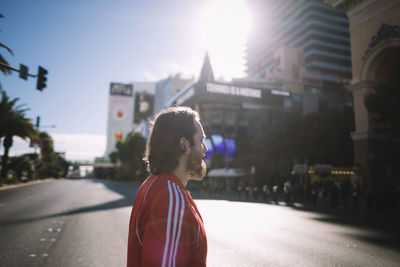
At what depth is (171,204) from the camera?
1.24 metres

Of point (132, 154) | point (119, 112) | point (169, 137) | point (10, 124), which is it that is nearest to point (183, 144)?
point (169, 137)

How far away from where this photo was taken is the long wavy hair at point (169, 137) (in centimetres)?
147

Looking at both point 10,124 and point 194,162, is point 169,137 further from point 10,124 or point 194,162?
point 10,124

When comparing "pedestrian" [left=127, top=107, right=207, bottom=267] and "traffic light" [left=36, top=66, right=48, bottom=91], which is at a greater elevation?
"traffic light" [left=36, top=66, right=48, bottom=91]

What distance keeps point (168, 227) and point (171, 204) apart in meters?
0.11

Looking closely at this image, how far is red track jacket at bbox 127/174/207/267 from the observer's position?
1.17 meters

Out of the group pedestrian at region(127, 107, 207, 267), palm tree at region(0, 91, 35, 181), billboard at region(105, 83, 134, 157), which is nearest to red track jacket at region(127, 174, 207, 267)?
pedestrian at region(127, 107, 207, 267)

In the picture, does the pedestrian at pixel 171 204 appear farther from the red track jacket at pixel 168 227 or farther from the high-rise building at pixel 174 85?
the high-rise building at pixel 174 85

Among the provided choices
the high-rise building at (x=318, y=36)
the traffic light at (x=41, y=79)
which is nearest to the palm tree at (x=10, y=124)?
the traffic light at (x=41, y=79)

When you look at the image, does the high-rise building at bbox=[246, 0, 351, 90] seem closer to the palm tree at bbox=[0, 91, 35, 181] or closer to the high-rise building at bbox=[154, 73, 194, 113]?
the high-rise building at bbox=[154, 73, 194, 113]

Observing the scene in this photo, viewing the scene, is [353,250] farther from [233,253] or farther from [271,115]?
[271,115]

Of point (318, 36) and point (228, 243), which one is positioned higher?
point (318, 36)

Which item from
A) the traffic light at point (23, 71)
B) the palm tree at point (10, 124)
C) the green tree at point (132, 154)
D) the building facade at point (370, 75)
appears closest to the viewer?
the traffic light at point (23, 71)

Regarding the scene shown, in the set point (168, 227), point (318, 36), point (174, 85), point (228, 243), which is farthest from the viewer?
point (174, 85)
